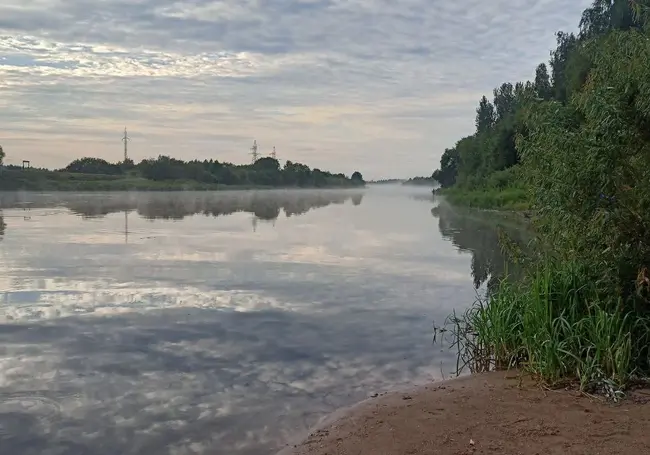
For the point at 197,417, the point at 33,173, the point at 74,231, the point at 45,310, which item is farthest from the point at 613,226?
the point at 33,173

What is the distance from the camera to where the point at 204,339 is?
448 inches

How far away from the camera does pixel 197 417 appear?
7844mm

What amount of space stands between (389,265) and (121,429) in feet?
47.9

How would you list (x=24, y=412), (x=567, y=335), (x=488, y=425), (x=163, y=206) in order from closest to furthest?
(x=488, y=425), (x=24, y=412), (x=567, y=335), (x=163, y=206)

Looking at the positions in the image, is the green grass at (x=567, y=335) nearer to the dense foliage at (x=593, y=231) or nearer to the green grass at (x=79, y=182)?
the dense foliage at (x=593, y=231)

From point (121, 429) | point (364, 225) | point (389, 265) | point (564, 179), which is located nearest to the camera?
point (121, 429)

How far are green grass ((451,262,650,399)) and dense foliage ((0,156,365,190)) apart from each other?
108 m

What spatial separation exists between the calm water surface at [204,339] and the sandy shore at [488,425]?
77 centimetres

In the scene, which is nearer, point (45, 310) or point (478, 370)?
point (478, 370)

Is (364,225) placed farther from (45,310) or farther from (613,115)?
(613,115)

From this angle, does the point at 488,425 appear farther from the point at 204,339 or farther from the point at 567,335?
the point at 204,339

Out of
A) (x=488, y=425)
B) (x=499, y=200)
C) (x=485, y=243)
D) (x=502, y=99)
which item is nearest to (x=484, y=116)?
(x=502, y=99)

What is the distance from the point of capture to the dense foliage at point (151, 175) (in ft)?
366

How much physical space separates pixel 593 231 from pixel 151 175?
14141cm
